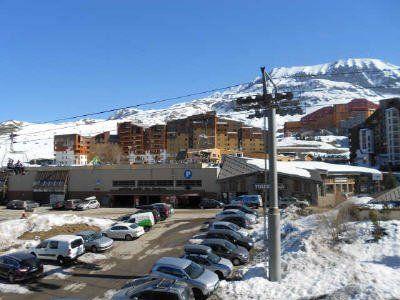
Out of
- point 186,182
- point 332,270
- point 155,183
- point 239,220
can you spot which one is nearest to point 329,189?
point 186,182

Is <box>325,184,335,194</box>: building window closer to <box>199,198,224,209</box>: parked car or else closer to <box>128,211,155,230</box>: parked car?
<box>199,198,224,209</box>: parked car

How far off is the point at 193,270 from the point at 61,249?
10.7 metres

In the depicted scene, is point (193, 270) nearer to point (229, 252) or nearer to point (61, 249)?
point (229, 252)

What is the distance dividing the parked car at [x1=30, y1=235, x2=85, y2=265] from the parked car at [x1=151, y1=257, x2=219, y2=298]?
886 centimetres

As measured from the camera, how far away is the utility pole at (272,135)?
18.8 m

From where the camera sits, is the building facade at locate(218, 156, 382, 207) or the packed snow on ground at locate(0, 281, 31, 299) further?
the building facade at locate(218, 156, 382, 207)

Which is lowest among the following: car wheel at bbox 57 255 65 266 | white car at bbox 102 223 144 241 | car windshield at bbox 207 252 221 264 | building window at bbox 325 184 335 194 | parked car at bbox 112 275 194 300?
car wheel at bbox 57 255 65 266

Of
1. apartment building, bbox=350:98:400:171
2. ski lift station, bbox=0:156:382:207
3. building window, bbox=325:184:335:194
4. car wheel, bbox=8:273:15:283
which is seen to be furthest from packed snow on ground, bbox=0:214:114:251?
apartment building, bbox=350:98:400:171

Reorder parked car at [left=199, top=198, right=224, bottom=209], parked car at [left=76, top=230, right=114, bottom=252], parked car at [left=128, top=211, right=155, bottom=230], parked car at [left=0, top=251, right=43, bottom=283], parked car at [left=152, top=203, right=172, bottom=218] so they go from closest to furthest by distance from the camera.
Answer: parked car at [left=0, top=251, right=43, bottom=283]
parked car at [left=76, top=230, right=114, bottom=252]
parked car at [left=128, top=211, right=155, bottom=230]
parked car at [left=152, top=203, right=172, bottom=218]
parked car at [left=199, top=198, right=224, bottom=209]

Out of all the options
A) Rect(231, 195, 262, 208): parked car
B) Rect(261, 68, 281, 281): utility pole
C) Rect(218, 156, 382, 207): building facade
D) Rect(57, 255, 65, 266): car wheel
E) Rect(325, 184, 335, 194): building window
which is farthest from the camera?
Rect(325, 184, 335, 194): building window

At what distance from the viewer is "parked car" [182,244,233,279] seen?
20.9 meters

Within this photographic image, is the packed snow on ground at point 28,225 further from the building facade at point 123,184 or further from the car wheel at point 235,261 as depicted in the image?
the building facade at point 123,184

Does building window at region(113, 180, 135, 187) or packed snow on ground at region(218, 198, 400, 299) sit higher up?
building window at region(113, 180, 135, 187)

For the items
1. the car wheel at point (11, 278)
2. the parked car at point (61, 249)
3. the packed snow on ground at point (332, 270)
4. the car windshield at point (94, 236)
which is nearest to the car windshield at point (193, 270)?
the packed snow on ground at point (332, 270)
